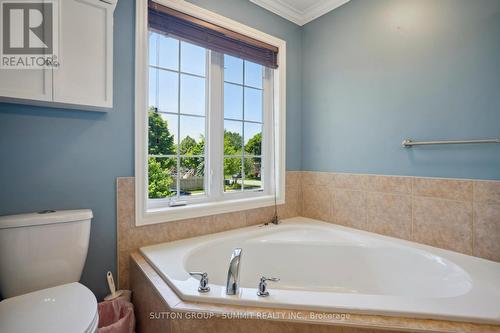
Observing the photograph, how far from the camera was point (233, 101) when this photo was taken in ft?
7.49

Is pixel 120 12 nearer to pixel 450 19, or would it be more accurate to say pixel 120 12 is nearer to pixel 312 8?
pixel 312 8

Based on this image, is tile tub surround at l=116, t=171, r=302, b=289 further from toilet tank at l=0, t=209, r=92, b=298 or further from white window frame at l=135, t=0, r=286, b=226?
toilet tank at l=0, t=209, r=92, b=298

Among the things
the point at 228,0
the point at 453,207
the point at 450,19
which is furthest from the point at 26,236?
the point at 450,19

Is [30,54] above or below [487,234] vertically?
above

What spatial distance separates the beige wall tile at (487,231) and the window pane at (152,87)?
2.29 m

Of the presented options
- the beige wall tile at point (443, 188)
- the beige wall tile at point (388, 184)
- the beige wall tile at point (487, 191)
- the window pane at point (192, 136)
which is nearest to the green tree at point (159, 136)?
the window pane at point (192, 136)

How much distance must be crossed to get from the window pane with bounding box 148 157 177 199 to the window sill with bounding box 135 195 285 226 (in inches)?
5.7

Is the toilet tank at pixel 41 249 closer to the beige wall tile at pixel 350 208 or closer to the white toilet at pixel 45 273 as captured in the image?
the white toilet at pixel 45 273

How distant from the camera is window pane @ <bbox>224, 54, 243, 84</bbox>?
7.27 ft

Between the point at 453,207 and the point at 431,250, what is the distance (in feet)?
1.06

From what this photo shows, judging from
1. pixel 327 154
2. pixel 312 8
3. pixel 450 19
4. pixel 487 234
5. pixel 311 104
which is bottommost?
pixel 487 234

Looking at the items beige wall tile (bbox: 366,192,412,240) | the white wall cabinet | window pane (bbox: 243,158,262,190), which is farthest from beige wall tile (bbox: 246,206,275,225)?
the white wall cabinet

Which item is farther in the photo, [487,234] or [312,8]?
[312,8]

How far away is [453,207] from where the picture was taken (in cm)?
162
